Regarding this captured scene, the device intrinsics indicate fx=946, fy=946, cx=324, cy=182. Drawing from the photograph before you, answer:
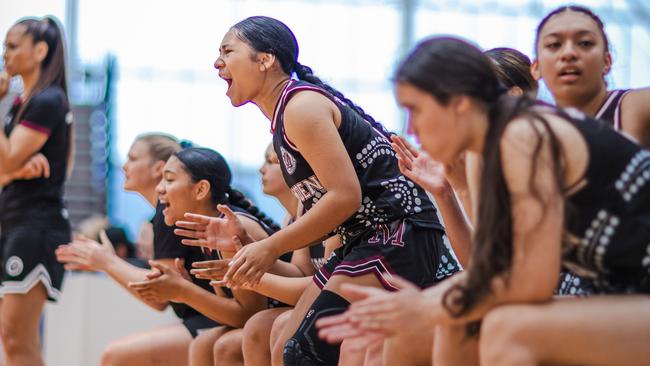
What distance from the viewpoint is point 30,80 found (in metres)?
4.38

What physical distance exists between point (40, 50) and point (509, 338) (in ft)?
10.5

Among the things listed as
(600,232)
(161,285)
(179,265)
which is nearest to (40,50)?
(179,265)

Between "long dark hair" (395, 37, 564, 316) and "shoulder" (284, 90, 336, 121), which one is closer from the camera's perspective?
"long dark hair" (395, 37, 564, 316)

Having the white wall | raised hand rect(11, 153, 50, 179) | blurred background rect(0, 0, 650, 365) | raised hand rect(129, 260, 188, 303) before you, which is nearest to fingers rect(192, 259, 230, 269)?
raised hand rect(129, 260, 188, 303)

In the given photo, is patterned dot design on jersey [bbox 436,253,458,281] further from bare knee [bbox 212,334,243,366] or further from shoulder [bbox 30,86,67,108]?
shoulder [bbox 30,86,67,108]

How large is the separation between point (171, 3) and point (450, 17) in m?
3.60

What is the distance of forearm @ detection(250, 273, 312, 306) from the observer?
3160 mm

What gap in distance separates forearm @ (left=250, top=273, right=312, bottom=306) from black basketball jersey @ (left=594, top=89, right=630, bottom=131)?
1.13 m

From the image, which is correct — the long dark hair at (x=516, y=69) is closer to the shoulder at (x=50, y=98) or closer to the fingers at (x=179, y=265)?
the fingers at (x=179, y=265)

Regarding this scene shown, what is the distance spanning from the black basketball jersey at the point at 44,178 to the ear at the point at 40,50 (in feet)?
0.56

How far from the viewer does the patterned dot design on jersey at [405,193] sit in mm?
2840

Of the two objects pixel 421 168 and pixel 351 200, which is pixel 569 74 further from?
pixel 351 200

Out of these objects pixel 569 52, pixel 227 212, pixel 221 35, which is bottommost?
pixel 221 35

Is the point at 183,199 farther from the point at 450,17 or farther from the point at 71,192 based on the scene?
the point at 450,17
